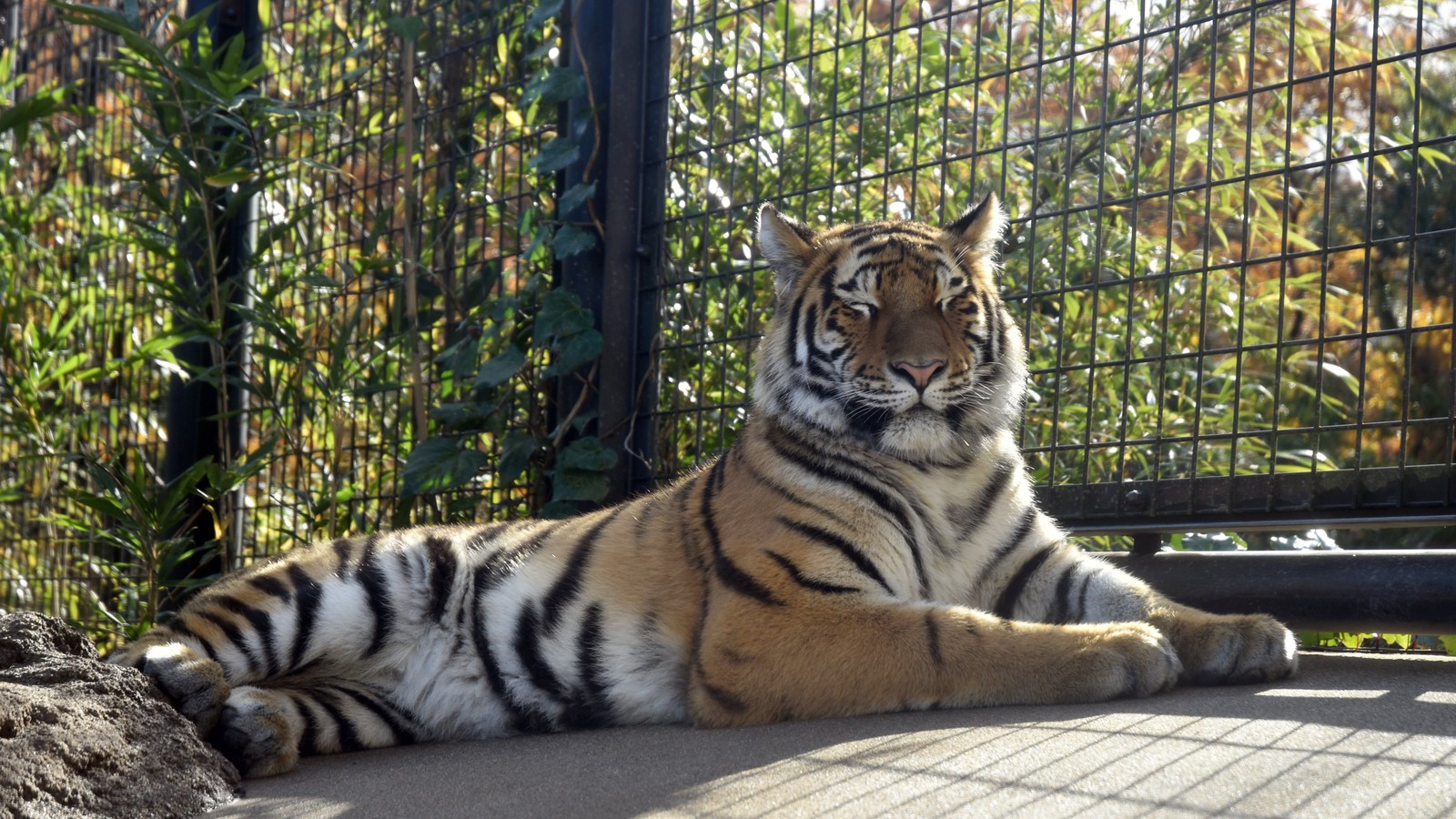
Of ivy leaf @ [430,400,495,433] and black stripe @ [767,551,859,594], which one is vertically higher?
ivy leaf @ [430,400,495,433]

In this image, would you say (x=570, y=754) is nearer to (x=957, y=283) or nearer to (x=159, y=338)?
(x=957, y=283)

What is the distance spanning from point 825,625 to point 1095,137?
8.04ft

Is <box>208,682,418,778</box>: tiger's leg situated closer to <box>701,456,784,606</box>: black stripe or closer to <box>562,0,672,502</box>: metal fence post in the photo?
<box>701,456,784,606</box>: black stripe

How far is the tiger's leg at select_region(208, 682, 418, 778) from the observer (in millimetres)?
2488

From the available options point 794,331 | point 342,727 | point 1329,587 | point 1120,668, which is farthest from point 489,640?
point 1329,587

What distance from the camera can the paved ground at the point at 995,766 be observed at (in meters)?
1.70

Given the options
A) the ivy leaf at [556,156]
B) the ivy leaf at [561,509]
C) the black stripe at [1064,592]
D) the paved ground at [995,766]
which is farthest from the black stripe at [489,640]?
the ivy leaf at [556,156]

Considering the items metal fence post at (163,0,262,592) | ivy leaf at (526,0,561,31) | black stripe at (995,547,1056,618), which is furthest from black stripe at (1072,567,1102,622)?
metal fence post at (163,0,262,592)

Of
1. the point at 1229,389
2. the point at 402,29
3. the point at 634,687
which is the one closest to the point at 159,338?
the point at 402,29

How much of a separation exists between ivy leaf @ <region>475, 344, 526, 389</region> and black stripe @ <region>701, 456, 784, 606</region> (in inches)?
45.2

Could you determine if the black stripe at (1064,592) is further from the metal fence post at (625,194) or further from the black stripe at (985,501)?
the metal fence post at (625,194)

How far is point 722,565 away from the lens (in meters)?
2.84

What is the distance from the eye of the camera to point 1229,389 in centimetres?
458

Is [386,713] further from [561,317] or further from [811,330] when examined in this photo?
[561,317]
